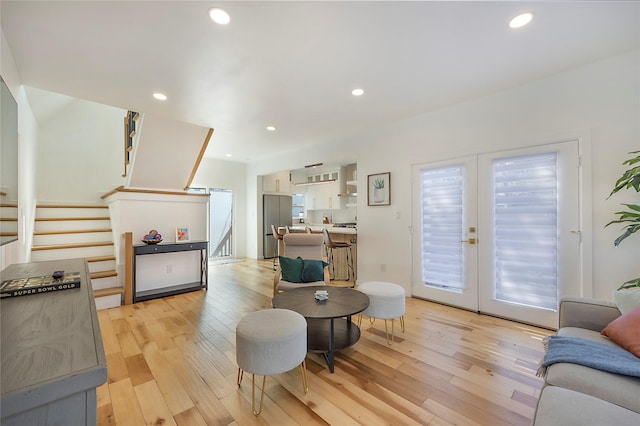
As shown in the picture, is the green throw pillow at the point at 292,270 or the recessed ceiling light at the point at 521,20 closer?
the recessed ceiling light at the point at 521,20

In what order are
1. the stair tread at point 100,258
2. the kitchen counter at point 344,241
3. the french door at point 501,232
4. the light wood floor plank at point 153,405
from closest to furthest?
1. the light wood floor plank at point 153,405
2. the french door at point 501,232
3. the stair tread at point 100,258
4. the kitchen counter at point 344,241

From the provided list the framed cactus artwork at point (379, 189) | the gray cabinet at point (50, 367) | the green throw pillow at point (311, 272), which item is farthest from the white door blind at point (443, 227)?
the gray cabinet at point (50, 367)

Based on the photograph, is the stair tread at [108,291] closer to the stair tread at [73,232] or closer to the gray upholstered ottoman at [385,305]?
the stair tread at [73,232]

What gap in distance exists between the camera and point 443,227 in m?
3.70

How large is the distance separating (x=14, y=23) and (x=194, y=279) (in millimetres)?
3717

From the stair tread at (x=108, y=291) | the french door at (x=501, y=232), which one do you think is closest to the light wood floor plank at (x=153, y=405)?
the stair tread at (x=108, y=291)

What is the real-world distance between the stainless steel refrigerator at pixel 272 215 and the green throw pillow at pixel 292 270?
4163mm

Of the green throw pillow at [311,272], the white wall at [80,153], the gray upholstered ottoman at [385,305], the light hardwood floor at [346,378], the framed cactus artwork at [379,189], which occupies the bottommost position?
the light hardwood floor at [346,378]

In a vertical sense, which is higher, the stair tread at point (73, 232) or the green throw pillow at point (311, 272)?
the stair tread at point (73, 232)

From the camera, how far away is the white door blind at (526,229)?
289 cm

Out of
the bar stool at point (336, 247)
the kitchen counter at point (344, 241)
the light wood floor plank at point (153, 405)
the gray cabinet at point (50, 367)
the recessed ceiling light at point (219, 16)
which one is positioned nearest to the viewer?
the gray cabinet at point (50, 367)

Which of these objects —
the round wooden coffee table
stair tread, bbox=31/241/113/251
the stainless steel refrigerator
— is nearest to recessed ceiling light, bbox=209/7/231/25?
the round wooden coffee table

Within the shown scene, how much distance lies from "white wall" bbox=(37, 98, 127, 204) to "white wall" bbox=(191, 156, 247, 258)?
5.97 feet

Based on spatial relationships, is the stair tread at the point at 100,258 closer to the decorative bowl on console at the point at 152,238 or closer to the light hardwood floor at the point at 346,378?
the decorative bowl on console at the point at 152,238
